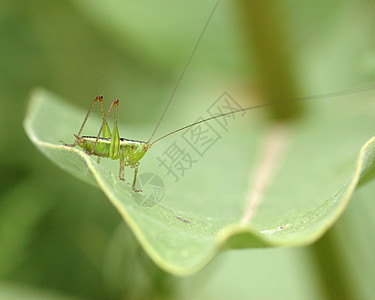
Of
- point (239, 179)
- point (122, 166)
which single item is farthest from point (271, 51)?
point (122, 166)

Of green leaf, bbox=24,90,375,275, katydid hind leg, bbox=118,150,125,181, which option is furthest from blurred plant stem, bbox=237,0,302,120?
katydid hind leg, bbox=118,150,125,181

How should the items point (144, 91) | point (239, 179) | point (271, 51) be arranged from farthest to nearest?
point (144, 91), point (271, 51), point (239, 179)

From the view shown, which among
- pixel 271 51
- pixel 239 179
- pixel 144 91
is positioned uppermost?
pixel 271 51

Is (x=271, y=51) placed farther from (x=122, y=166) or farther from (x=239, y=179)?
(x=122, y=166)

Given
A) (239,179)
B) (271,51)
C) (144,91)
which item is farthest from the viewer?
(144,91)

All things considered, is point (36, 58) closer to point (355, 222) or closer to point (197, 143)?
point (197, 143)

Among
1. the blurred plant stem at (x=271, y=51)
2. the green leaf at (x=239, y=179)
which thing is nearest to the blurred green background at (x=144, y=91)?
the blurred plant stem at (x=271, y=51)
